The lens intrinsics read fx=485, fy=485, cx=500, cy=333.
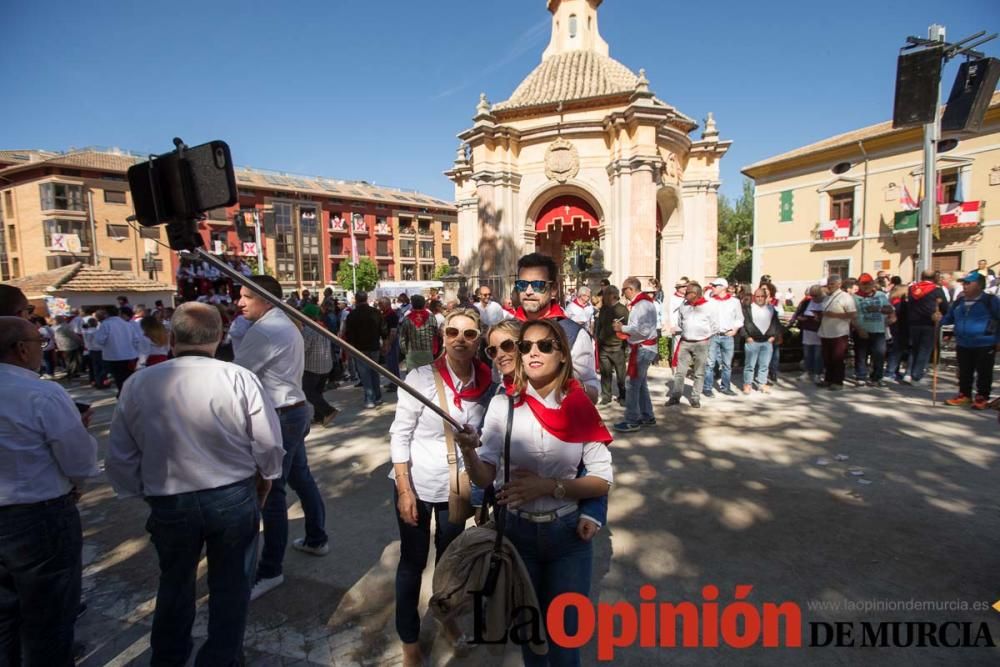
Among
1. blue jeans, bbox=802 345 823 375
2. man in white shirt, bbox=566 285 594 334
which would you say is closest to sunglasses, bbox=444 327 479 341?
man in white shirt, bbox=566 285 594 334

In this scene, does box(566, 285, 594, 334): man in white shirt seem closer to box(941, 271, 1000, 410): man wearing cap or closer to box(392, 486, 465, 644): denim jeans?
box(941, 271, 1000, 410): man wearing cap

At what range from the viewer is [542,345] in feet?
6.87

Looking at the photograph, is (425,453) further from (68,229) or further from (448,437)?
(68,229)

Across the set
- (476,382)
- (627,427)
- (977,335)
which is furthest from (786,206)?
(476,382)

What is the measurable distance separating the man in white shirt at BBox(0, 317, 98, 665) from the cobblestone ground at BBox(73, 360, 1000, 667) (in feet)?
1.87

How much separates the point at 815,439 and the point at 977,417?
2.60 meters

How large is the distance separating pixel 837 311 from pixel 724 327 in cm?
179

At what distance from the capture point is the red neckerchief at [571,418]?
80.4 inches

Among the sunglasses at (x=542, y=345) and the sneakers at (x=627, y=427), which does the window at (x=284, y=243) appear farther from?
the sunglasses at (x=542, y=345)

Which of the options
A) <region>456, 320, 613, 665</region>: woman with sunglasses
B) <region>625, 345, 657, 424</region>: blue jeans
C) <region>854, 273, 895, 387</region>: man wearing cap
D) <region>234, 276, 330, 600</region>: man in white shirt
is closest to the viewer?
<region>456, 320, 613, 665</region>: woman with sunglasses

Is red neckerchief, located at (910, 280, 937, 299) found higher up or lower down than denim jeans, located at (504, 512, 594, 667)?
higher up

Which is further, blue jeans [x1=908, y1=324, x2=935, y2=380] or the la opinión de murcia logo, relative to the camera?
blue jeans [x1=908, y1=324, x2=935, y2=380]

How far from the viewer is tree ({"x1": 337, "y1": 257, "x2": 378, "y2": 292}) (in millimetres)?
50562

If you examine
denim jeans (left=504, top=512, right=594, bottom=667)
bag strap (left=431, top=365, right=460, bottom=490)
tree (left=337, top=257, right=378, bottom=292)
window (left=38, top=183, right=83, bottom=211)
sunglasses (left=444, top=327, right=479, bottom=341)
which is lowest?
denim jeans (left=504, top=512, right=594, bottom=667)
